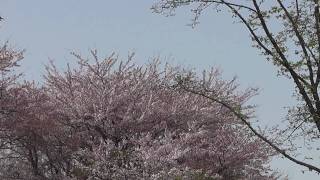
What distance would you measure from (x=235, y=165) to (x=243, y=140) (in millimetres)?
1239

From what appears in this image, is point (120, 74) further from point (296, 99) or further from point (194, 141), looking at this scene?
point (296, 99)

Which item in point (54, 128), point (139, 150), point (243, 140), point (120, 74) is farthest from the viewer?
point (243, 140)

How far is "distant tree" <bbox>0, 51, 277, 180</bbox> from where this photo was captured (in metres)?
20.0

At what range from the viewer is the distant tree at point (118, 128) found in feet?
65.8

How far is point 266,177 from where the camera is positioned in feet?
90.1

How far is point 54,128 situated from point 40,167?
15.5 ft

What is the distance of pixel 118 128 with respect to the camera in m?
21.7

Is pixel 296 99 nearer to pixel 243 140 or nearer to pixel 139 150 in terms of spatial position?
pixel 139 150

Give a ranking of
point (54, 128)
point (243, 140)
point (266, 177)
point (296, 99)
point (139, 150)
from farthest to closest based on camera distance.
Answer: point (266, 177) → point (243, 140) → point (54, 128) → point (139, 150) → point (296, 99)

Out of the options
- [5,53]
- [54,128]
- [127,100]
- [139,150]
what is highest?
[5,53]

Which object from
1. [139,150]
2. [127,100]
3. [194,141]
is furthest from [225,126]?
[139,150]

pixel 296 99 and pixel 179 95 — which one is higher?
pixel 179 95

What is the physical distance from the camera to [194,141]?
23250mm

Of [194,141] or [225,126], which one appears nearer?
[194,141]
